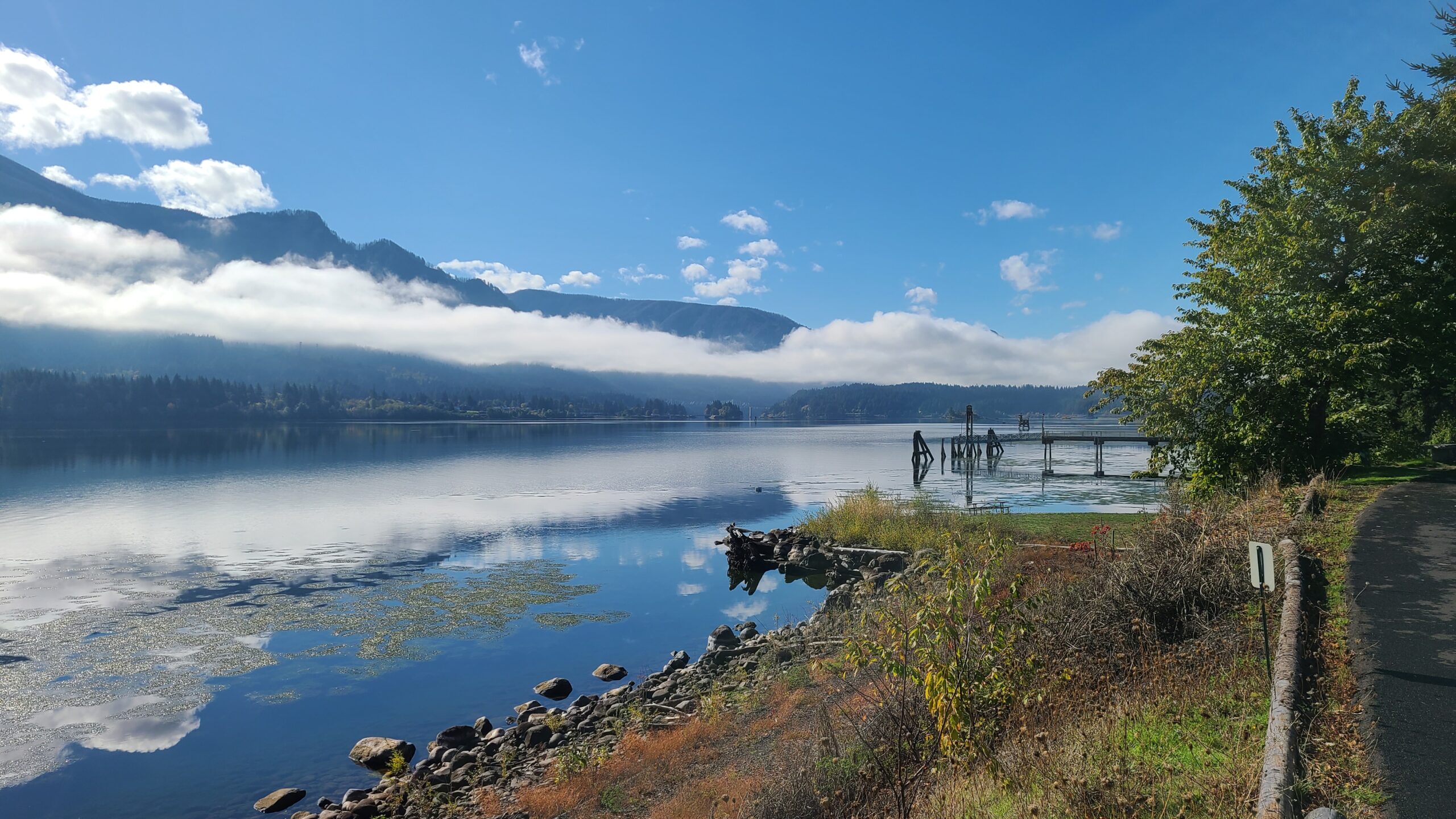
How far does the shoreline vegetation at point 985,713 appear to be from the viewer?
21.9 ft

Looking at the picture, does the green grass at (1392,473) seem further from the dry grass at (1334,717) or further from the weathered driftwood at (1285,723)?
the weathered driftwood at (1285,723)

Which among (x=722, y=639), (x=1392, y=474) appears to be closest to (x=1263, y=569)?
(x=722, y=639)

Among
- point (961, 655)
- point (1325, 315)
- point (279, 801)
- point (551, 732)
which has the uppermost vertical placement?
point (1325, 315)

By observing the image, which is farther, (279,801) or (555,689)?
(555,689)

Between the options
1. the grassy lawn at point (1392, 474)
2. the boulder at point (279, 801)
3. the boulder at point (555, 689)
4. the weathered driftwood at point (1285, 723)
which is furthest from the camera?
the grassy lawn at point (1392, 474)

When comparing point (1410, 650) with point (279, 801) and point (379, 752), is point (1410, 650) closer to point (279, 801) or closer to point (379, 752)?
point (379, 752)

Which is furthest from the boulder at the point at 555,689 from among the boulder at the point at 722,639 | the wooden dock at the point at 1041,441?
the wooden dock at the point at 1041,441

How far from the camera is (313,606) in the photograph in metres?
23.6

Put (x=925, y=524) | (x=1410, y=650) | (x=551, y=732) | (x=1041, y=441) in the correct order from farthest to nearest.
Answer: (x=1041, y=441)
(x=925, y=524)
(x=551, y=732)
(x=1410, y=650)

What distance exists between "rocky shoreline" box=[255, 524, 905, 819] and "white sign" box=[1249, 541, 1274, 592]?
Result: 406 cm

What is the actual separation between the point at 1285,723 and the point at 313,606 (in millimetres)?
24373

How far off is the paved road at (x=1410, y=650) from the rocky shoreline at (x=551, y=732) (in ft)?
16.7

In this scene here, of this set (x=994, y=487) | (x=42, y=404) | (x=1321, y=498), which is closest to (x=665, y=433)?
(x=994, y=487)

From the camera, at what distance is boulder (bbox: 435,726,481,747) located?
46.8 feet
